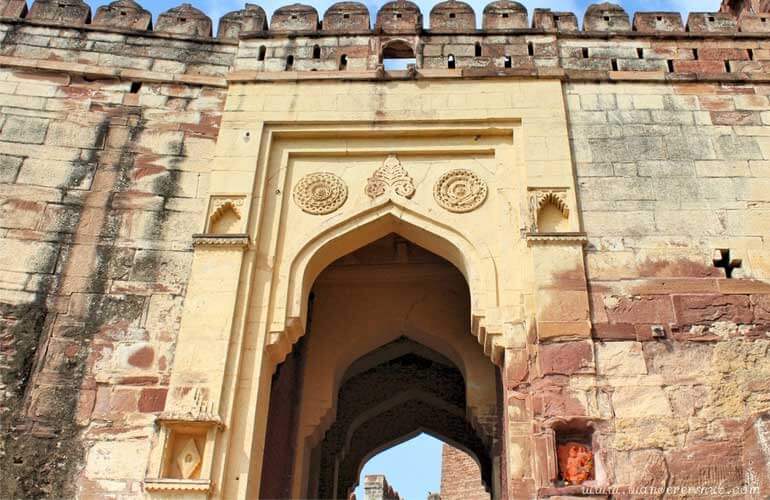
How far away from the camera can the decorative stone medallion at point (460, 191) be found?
6.25 m

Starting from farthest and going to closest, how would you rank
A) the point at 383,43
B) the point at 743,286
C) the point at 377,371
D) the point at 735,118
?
1. the point at 377,371
2. the point at 383,43
3. the point at 735,118
4. the point at 743,286

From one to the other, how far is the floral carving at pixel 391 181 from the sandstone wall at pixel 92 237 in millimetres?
1405

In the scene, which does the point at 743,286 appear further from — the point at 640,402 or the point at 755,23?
the point at 755,23

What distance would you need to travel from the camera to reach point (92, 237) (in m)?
6.09

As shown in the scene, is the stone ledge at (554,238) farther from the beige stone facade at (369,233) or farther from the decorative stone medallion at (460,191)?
the decorative stone medallion at (460,191)

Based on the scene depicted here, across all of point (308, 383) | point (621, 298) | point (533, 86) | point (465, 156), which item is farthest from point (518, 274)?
point (308, 383)

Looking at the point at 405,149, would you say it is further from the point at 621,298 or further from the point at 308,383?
the point at 308,383

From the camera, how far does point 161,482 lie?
496 cm

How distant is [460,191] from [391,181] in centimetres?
59

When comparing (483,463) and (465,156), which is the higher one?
(465,156)

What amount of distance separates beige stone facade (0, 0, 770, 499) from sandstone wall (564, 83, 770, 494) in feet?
0.06

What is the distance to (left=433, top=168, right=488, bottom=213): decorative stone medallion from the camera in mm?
6246

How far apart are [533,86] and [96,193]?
3.90 metres

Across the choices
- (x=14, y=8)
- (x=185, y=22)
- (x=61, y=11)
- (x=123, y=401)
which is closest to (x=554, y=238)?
(x=123, y=401)
